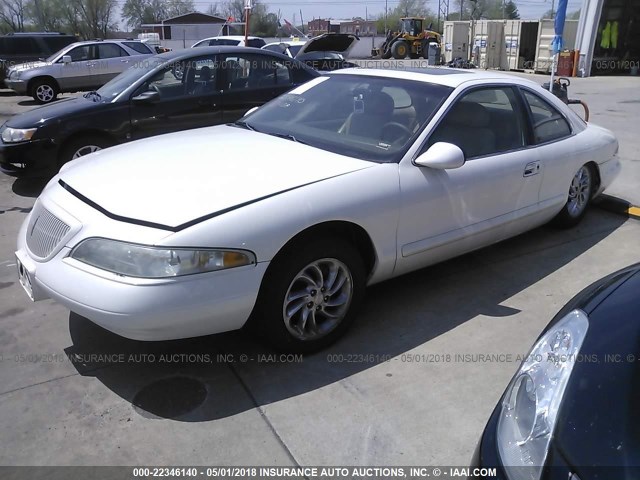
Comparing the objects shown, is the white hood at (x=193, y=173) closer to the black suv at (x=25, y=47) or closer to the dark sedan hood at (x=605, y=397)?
the dark sedan hood at (x=605, y=397)

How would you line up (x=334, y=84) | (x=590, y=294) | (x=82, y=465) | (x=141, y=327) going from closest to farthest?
(x=590, y=294), (x=82, y=465), (x=141, y=327), (x=334, y=84)

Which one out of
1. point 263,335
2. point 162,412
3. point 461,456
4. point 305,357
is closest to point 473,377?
point 461,456

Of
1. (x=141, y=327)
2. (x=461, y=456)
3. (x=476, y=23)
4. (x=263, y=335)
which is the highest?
(x=476, y=23)

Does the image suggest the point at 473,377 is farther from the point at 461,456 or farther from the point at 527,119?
the point at 527,119

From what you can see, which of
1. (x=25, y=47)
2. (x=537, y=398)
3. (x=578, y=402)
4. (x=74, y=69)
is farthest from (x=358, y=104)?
(x=25, y=47)

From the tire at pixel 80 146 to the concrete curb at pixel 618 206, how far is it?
5.43 meters

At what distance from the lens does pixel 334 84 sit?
438cm

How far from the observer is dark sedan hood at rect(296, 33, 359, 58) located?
17.4 m

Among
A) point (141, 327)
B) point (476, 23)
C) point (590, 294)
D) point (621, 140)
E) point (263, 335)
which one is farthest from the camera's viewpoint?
point (476, 23)

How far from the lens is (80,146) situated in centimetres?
665

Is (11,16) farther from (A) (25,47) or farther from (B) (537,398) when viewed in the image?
(B) (537,398)

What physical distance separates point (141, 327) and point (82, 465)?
2.03ft

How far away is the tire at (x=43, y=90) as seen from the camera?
587 inches

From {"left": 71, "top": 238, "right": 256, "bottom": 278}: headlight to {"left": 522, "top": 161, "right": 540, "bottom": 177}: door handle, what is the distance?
2369 mm
